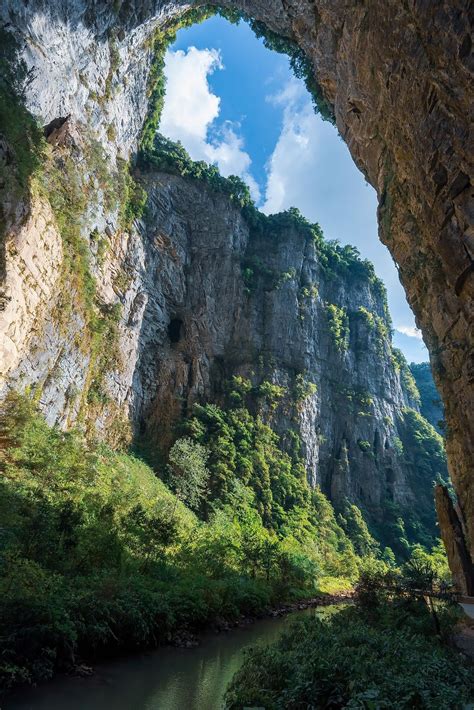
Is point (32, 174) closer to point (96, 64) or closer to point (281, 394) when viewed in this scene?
point (96, 64)

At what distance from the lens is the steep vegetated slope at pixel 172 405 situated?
1076cm

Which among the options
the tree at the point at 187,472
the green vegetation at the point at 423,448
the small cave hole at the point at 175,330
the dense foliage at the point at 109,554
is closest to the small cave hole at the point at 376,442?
the green vegetation at the point at 423,448

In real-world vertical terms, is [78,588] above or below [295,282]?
below

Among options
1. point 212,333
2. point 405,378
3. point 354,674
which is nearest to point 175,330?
point 212,333

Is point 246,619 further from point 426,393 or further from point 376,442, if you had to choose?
point 426,393

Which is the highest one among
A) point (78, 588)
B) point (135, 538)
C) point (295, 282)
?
point (295, 282)

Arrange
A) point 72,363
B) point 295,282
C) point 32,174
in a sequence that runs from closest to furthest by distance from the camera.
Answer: point 32,174 < point 72,363 < point 295,282

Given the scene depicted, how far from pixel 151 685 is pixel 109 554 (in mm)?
4985

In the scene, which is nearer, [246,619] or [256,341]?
[246,619]

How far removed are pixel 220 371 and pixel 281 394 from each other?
239 inches

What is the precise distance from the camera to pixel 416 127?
10.5 metres

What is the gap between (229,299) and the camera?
37219mm

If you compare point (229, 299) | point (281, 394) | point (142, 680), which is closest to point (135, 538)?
point (142, 680)

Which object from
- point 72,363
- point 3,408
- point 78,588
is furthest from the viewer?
point 72,363
